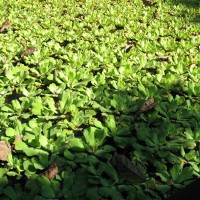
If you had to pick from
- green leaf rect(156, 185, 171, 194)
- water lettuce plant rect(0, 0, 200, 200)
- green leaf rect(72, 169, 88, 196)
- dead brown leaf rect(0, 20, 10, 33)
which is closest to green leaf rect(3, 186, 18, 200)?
water lettuce plant rect(0, 0, 200, 200)

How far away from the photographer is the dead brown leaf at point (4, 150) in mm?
2286

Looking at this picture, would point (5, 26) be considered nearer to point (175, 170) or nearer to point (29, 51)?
point (29, 51)

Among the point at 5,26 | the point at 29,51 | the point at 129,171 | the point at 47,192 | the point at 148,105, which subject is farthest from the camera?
the point at 5,26

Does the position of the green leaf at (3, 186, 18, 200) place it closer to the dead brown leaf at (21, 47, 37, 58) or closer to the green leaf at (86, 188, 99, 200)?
the green leaf at (86, 188, 99, 200)

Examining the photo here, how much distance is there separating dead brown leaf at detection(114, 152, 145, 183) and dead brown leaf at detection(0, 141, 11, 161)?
2.76 feet

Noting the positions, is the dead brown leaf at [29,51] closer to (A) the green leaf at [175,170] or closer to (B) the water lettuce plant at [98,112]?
(B) the water lettuce plant at [98,112]

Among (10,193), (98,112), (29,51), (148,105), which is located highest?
(29,51)

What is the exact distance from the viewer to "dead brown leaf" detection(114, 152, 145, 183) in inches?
82.7

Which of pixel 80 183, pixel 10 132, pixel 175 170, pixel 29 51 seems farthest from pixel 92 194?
pixel 29 51

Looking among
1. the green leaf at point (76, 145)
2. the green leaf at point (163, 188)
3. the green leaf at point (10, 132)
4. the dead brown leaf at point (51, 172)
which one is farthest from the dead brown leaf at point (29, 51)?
the green leaf at point (163, 188)

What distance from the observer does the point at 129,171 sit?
6.98ft

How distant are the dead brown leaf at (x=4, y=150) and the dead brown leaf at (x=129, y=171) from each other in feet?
2.76

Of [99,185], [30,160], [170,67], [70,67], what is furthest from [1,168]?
[170,67]

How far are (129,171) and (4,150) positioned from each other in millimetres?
966
